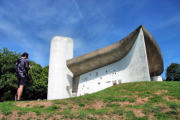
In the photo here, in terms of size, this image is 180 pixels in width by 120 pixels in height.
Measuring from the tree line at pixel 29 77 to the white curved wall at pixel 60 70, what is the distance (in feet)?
23.7

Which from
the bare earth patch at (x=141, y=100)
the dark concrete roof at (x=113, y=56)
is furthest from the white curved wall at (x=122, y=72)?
the bare earth patch at (x=141, y=100)

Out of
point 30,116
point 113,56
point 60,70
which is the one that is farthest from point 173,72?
point 30,116

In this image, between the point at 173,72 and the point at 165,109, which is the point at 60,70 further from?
the point at 173,72

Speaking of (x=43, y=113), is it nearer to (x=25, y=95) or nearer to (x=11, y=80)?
(x=11, y=80)

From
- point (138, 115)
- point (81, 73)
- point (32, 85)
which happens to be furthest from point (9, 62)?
point (138, 115)

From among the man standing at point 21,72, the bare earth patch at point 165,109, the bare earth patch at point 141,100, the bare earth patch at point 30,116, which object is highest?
the man standing at point 21,72

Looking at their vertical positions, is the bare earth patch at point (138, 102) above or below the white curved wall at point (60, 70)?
below

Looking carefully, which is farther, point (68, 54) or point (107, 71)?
point (68, 54)

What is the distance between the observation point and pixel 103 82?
21969mm

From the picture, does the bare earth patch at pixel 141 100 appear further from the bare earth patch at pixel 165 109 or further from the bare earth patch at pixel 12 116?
the bare earth patch at pixel 12 116

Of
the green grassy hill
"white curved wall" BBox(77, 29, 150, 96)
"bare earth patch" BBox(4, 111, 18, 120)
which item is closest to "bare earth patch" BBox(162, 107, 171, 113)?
the green grassy hill

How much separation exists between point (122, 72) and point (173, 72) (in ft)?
116

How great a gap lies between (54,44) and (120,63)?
12.7 m

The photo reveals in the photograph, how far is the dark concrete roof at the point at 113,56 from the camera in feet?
62.5
